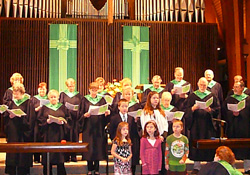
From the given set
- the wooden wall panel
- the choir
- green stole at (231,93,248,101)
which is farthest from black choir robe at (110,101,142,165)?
the wooden wall panel

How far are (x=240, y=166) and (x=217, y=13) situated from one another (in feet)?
20.6

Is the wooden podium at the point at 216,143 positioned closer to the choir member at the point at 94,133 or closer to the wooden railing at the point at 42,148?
the choir member at the point at 94,133

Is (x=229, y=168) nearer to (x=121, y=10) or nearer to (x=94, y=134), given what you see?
(x=94, y=134)

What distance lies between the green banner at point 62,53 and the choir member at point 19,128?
3.47 meters

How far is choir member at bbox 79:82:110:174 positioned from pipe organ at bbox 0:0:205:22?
4270mm

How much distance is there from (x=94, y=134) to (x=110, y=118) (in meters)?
0.36

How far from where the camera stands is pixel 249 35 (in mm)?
11383

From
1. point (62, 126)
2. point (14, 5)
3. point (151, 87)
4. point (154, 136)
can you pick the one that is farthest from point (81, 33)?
point (154, 136)

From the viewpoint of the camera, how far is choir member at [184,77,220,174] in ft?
21.4

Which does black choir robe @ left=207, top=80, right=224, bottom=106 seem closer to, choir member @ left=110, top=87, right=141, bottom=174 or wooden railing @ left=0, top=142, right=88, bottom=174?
choir member @ left=110, top=87, right=141, bottom=174

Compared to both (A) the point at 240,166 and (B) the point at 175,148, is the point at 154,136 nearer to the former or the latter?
(B) the point at 175,148

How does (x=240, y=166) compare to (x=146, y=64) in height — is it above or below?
below

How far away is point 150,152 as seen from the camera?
218 inches

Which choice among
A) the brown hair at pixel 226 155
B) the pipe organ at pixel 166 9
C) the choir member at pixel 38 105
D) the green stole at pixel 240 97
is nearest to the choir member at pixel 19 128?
the choir member at pixel 38 105
